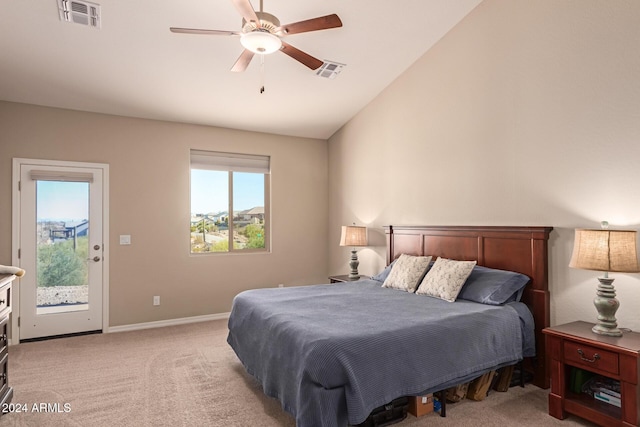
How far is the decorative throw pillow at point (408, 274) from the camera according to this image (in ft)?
11.7

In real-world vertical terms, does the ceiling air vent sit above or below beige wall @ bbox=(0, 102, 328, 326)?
above

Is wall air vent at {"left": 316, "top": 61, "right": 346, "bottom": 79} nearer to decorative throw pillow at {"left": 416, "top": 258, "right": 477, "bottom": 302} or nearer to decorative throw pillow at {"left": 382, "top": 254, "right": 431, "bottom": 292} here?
decorative throw pillow at {"left": 382, "top": 254, "right": 431, "bottom": 292}

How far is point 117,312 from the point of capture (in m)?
4.57

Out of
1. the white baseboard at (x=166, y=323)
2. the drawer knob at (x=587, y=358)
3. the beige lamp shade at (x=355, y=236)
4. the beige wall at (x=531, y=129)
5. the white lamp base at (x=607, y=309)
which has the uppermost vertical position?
the beige wall at (x=531, y=129)

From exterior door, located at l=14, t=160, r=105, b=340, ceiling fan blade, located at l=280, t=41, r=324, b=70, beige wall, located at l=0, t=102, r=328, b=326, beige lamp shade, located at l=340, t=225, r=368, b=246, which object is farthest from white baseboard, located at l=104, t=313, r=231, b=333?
ceiling fan blade, located at l=280, t=41, r=324, b=70

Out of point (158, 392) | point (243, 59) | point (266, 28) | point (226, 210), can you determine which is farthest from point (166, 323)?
point (266, 28)

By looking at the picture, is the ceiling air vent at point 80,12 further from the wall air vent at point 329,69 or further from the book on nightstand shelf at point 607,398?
the book on nightstand shelf at point 607,398

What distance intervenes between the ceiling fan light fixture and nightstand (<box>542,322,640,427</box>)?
2.76m

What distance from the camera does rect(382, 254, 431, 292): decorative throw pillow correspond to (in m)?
3.57

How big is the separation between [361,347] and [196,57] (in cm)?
324

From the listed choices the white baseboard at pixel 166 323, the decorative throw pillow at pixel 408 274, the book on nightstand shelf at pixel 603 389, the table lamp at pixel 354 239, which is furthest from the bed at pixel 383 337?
the white baseboard at pixel 166 323

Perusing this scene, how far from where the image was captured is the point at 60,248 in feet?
14.1

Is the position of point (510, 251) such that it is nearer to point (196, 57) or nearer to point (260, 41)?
point (260, 41)

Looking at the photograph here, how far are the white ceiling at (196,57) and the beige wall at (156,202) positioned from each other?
→ 22 centimetres
